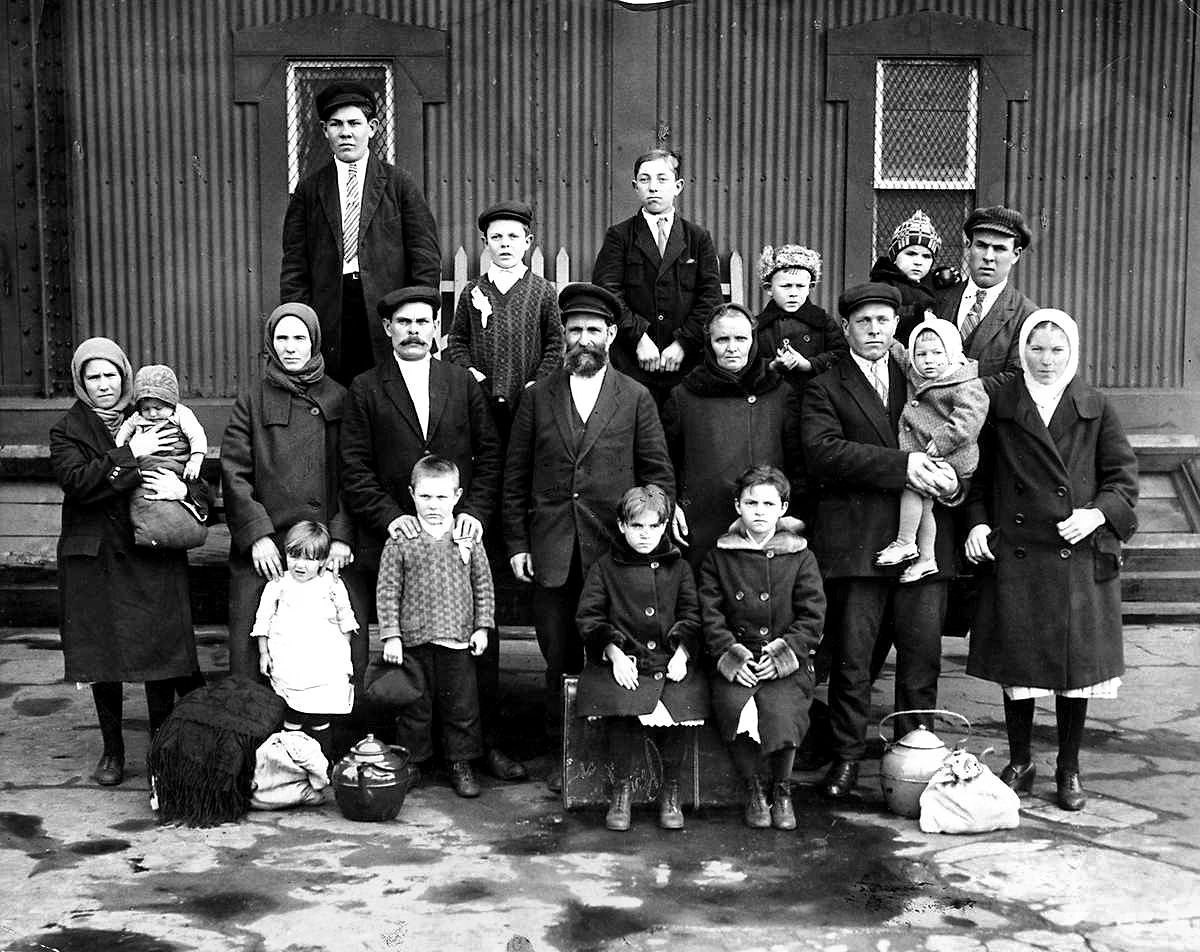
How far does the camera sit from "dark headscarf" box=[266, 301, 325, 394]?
18.9ft

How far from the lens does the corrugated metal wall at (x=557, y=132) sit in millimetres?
9148

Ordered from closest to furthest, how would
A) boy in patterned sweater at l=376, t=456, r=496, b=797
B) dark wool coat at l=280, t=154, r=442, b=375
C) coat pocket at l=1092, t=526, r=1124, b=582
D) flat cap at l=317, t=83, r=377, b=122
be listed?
coat pocket at l=1092, t=526, r=1124, b=582 < boy in patterned sweater at l=376, t=456, r=496, b=797 < flat cap at l=317, t=83, r=377, b=122 < dark wool coat at l=280, t=154, r=442, b=375

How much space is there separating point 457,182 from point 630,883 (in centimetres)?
577

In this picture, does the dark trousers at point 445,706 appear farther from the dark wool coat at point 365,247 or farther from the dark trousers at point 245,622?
the dark wool coat at point 365,247

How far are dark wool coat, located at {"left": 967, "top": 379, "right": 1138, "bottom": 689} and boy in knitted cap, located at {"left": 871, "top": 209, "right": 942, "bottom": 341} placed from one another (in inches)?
48.2

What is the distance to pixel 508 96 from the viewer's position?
363 inches

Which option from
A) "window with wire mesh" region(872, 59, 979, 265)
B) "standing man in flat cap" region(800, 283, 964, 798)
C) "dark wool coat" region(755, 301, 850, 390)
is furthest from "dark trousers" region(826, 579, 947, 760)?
"window with wire mesh" region(872, 59, 979, 265)

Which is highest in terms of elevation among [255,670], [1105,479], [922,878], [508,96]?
[508,96]

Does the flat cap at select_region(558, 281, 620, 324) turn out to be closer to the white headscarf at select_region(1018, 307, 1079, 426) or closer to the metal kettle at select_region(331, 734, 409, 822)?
the white headscarf at select_region(1018, 307, 1079, 426)

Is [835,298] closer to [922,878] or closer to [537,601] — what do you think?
[537,601]

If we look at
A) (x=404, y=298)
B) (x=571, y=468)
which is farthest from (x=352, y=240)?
(x=571, y=468)

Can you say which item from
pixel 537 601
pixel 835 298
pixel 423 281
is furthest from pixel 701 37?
pixel 537 601

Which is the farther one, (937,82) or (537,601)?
(937,82)

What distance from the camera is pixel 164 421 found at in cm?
574
